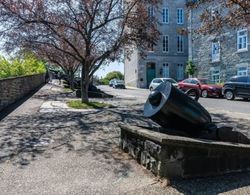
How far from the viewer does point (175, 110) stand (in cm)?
682

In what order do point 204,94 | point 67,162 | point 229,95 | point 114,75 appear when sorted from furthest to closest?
point 114,75 < point 204,94 < point 229,95 < point 67,162

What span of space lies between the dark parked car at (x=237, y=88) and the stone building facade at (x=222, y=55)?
5484 mm

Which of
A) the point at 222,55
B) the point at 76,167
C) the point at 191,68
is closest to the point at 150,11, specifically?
the point at 76,167

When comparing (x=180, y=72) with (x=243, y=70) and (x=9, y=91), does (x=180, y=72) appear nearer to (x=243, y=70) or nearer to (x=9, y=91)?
(x=243, y=70)

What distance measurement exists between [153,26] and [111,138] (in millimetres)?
9943

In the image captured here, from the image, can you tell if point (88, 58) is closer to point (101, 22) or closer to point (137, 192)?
point (101, 22)

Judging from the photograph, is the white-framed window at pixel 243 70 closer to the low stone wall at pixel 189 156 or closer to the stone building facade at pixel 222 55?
the stone building facade at pixel 222 55

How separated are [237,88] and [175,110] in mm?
21015

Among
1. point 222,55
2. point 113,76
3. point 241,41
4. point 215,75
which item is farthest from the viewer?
point 113,76

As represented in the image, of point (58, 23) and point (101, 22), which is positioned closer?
point (58, 23)

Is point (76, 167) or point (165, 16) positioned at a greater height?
point (165, 16)

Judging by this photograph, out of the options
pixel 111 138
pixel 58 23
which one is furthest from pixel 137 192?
pixel 58 23

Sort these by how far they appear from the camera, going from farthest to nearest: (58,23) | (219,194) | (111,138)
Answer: (58,23) < (111,138) < (219,194)

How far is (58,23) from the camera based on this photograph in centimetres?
1658
